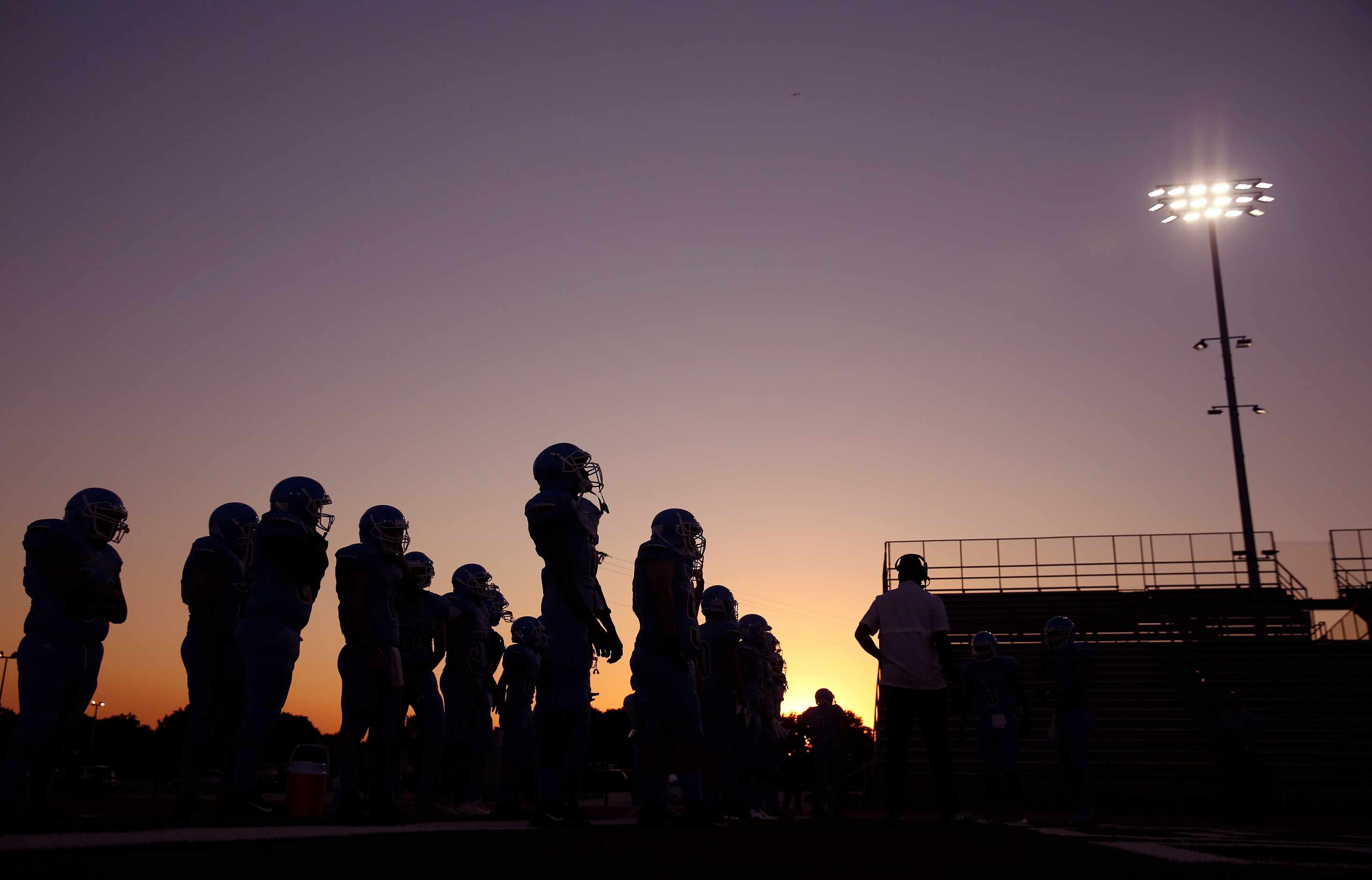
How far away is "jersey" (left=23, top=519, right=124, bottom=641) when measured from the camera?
681cm

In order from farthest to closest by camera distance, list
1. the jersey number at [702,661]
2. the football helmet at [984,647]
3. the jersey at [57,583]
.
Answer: the football helmet at [984,647], the jersey number at [702,661], the jersey at [57,583]

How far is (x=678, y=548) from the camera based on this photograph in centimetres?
849

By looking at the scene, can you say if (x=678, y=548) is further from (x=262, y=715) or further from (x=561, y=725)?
(x=262, y=715)

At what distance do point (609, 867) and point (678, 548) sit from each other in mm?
4766

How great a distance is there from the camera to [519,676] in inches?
488

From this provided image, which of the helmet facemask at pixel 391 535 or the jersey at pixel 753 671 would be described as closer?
the helmet facemask at pixel 391 535

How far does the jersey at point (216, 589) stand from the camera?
846 cm

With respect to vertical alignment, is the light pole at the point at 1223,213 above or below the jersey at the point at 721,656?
above

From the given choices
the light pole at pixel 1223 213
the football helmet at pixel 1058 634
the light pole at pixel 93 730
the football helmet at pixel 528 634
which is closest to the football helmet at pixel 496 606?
the football helmet at pixel 528 634

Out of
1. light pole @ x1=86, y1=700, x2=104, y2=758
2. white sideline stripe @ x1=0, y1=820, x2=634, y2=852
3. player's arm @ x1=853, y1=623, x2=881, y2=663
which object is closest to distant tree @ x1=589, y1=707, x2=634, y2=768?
light pole @ x1=86, y1=700, x2=104, y2=758

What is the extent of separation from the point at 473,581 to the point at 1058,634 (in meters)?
6.98

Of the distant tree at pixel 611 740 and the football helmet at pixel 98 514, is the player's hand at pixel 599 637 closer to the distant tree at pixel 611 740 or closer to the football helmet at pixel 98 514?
the football helmet at pixel 98 514

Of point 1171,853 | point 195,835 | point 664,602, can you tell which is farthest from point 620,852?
point 664,602

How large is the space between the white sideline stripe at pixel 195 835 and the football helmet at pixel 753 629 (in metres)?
6.64
